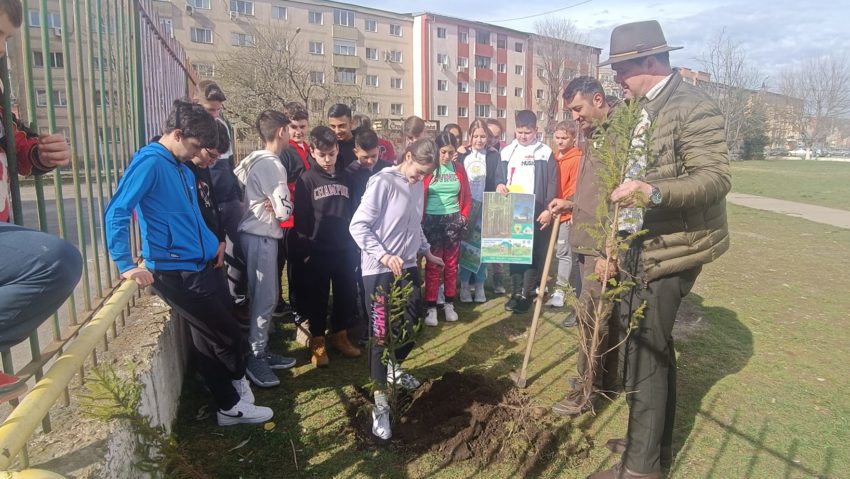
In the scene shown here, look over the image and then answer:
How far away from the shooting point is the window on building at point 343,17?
149ft

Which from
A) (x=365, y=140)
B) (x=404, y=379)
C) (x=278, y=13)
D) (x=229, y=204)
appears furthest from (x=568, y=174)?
(x=278, y=13)

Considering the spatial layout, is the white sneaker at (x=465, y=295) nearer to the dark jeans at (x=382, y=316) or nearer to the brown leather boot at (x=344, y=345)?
the brown leather boot at (x=344, y=345)

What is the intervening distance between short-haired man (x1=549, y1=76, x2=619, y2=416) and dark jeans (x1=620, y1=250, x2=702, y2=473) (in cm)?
50

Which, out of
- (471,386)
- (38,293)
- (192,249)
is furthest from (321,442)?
(38,293)

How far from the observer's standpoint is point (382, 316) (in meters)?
3.17

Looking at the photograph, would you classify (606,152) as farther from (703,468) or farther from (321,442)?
(321,442)

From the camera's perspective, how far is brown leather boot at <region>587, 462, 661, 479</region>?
2643 millimetres

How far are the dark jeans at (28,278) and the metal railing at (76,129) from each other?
6.0 inches

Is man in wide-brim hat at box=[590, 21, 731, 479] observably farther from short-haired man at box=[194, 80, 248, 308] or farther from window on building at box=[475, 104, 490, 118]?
window on building at box=[475, 104, 490, 118]

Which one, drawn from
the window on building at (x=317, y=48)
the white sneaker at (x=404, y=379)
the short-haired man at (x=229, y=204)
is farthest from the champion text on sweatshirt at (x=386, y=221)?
the window on building at (x=317, y=48)

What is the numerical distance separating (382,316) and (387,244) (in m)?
0.51

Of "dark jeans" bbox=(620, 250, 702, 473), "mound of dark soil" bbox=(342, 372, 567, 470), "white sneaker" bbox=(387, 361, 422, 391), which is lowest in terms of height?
"mound of dark soil" bbox=(342, 372, 567, 470)

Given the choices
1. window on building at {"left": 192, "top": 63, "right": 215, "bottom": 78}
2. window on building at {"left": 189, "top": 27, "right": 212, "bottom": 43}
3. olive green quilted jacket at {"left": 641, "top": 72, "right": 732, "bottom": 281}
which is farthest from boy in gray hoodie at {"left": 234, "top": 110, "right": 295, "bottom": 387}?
window on building at {"left": 189, "top": 27, "right": 212, "bottom": 43}

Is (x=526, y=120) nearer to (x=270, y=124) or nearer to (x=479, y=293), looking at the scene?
(x=479, y=293)
